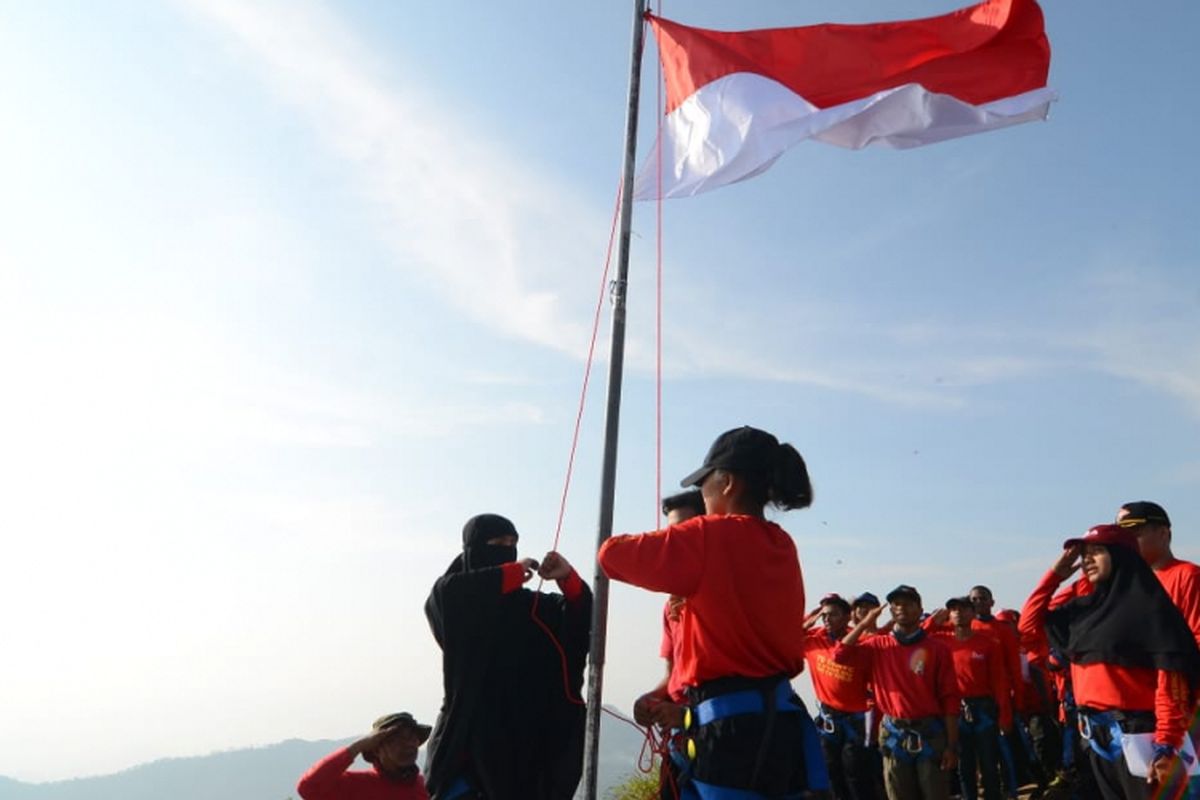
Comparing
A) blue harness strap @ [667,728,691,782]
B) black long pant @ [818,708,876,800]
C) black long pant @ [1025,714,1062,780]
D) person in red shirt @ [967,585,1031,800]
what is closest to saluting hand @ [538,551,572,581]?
blue harness strap @ [667,728,691,782]

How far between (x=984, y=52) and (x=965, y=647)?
7.60 meters

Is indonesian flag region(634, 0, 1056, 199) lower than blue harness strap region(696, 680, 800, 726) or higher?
higher

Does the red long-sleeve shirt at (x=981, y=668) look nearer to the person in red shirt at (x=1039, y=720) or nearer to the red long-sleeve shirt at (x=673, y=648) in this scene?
the person in red shirt at (x=1039, y=720)

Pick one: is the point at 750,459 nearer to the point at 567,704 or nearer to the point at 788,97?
the point at 567,704

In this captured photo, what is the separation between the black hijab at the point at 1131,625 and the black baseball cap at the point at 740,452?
330 centimetres

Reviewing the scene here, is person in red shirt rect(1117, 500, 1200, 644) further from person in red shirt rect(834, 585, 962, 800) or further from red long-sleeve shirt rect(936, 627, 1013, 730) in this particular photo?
red long-sleeve shirt rect(936, 627, 1013, 730)

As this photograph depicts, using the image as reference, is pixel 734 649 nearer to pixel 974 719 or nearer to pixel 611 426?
pixel 611 426

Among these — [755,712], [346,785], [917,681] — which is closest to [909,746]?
[917,681]

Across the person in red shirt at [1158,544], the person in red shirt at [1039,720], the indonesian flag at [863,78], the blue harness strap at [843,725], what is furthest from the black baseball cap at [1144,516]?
the person in red shirt at [1039,720]

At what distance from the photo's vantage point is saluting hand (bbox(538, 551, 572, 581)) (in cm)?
496

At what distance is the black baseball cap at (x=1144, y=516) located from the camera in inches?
264

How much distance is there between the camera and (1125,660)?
19.8 feet

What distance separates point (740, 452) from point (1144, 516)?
4121mm

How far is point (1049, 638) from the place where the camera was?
688cm
